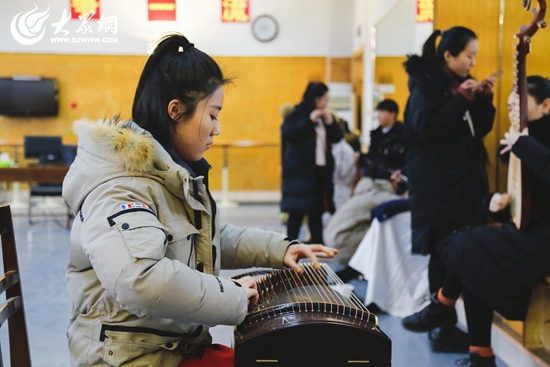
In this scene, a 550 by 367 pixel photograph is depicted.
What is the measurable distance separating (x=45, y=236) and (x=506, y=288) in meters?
5.10

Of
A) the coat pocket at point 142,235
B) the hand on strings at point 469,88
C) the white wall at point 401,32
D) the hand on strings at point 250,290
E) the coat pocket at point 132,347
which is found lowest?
the coat pocket at point 132,347

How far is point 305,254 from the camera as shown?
1.37 meters

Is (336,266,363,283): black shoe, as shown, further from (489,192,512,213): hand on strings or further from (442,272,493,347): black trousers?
(489,192,512,213): hand on strings

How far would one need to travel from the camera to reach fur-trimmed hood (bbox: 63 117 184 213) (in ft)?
3.52

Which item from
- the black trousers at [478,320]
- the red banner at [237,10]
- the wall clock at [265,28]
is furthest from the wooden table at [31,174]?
the black trousers at [478,320]

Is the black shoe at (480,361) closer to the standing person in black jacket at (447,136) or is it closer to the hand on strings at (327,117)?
the standing person in black jacket at (447,136)

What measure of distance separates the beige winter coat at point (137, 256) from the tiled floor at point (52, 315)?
169 cm

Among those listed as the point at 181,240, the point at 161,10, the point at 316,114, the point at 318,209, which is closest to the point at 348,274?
the point at 318,209

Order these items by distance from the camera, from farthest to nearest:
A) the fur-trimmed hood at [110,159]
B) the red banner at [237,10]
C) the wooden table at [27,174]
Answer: the red banner at [237,10], the wooden table at [27,174], the fur-trimmed hood at [110,159]

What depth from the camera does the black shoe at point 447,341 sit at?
2.74 m

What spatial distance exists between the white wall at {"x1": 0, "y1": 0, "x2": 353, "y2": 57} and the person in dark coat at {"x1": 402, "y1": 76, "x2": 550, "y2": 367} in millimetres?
1405

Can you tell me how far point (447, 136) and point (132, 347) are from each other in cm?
203

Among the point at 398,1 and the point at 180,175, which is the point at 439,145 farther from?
the point at 398,1

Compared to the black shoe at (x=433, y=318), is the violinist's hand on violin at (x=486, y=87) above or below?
above
